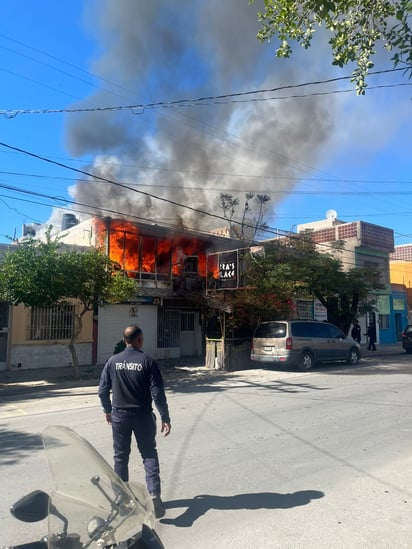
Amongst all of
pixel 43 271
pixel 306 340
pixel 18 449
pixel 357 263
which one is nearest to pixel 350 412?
pixel 18 449

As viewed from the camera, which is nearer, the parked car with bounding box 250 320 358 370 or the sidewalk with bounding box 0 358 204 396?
the sidewalk with bounding box 0 358 204 396

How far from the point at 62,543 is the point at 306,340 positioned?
556 inches

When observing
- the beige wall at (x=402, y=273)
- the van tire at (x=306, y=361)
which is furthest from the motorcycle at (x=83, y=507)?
the beige wall at (x=402, y=273)

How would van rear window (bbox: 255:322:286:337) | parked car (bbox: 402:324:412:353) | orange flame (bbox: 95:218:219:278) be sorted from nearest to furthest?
van rear window (bbox: 255:322:286:337), orange flame (bbox: 95:218:219:278), parked car (bbox: 402:324:412:353)

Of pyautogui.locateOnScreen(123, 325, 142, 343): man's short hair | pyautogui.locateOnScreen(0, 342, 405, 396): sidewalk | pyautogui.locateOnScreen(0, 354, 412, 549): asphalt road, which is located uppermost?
pyautogui.locateOnScreen(123, 325, 142, 343): man's short hair

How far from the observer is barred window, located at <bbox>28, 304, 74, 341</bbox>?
1612cm

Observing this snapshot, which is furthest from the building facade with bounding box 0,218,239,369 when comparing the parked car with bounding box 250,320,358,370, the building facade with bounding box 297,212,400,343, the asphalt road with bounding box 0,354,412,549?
the building facade with bounding box 297,212,400,343

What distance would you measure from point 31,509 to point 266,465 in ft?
12.2

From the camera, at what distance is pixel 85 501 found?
219 centimetres

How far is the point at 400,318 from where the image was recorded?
33375mm

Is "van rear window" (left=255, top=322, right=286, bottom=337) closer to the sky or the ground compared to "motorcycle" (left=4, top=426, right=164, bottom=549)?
closer to the sky

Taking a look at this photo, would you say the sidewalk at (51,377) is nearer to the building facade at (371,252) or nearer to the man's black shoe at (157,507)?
the man's black shoe at (157,507)

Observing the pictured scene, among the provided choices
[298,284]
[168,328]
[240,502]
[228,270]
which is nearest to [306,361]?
[228,270]

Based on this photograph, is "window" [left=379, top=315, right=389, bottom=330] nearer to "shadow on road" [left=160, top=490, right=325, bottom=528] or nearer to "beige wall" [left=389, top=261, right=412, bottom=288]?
"beige wall" [left=389, top=261, right=412, bottom=288]
